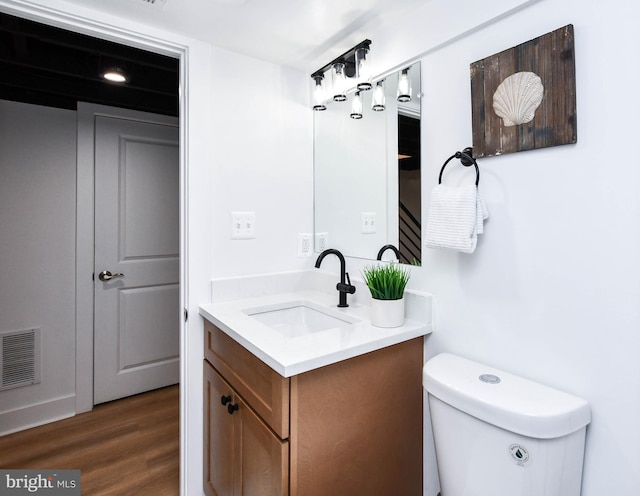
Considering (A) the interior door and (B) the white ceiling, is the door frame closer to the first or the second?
(B) the white ceiling

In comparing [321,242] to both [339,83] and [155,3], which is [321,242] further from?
[155,3]

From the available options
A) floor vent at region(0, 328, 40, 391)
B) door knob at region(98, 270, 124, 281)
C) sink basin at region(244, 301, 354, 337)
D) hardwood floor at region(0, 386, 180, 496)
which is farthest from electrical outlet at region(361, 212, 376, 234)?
floor vent at region(0, 328, 40, 391)

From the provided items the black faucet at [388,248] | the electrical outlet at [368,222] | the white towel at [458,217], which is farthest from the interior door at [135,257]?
the white towel at [458,217]

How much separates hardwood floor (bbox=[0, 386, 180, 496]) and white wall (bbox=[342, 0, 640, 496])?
64.6 inches

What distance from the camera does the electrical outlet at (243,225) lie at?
5.23 feet

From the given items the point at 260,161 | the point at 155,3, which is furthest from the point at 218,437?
the point at 155,3

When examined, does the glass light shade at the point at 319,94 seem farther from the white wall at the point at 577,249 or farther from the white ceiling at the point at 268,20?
the white wall at the point at 577,249

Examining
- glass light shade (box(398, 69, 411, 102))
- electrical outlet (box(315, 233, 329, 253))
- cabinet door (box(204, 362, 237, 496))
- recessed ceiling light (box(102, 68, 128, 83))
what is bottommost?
cabinet door (box(204, 362, 237, 496))

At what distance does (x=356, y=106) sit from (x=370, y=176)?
12.7 inches

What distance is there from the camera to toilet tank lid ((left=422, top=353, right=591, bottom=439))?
0.82 meters

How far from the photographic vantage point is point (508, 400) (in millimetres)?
878

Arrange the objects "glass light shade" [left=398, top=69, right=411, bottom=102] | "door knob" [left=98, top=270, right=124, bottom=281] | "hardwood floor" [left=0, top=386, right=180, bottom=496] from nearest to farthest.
Result: "glass light shade" [left=398, top=69, right=411, bottom=102] → "hardwood floor" [left=0, top=386, right=180, bottom=496] → "door knob" [left=98, top=270, right=124, bottom=281]

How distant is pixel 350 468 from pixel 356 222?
0.97 metres

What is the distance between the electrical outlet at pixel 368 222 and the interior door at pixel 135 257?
1612 millimetres
